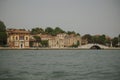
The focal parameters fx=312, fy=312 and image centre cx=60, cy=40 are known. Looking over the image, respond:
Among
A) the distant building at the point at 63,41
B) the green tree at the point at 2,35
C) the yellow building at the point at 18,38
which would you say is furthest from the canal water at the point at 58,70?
the distant building at the point at 63,41

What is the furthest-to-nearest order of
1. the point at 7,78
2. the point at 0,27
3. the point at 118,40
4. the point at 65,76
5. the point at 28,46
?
the point at 118,40 → the point at 28,46 → the point at 0,27 → the point at 65,76 → the point at 7,78

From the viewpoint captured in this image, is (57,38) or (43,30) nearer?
(57,38)

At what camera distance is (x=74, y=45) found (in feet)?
235

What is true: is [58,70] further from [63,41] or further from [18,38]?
[63,41]

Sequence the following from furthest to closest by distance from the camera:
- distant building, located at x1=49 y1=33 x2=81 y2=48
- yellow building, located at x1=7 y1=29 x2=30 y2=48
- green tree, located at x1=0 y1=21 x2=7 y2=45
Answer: distant building, located at x1=49 y1=33 x2=81 y2=48 < yellow building, located at x1=7 y1=29 x2=30 y2=48 < green tree, located at x1=0 y1=21 x2=7 y2=45

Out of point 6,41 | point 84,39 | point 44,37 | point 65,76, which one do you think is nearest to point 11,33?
point 6,41

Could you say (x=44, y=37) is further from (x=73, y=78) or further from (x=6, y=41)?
(x=73, y=78)

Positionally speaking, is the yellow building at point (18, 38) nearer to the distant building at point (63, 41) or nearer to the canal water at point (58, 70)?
the distant building at point (63, 41)

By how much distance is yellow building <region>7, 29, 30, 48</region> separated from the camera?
5959 cm

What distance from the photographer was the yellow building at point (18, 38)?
59.6m

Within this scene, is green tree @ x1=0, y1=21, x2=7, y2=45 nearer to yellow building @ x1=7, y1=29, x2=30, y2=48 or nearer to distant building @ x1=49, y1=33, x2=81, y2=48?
yellow building @ x1=7, y1=29, x2=30, y2=48

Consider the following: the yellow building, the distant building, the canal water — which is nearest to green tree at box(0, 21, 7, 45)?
the yellow building

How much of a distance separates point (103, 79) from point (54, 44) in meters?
59.0

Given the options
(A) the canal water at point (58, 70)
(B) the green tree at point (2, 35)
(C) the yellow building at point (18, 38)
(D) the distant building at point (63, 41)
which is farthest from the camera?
A: (D) the distant building at point (63, 41)
